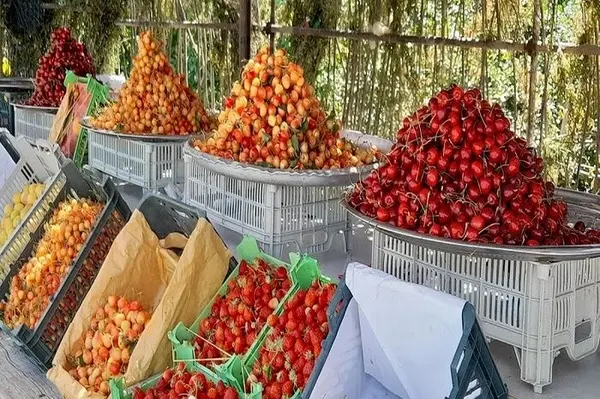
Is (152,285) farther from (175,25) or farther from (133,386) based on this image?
(175,25)

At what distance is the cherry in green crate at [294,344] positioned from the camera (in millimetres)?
1866

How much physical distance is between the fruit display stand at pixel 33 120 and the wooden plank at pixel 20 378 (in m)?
2.00

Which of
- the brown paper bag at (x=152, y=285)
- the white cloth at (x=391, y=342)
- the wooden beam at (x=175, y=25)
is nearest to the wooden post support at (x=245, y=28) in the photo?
the wooden beam at (x=175, y=25)

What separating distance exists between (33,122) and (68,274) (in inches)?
91.1

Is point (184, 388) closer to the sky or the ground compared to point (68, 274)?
closer to the ground

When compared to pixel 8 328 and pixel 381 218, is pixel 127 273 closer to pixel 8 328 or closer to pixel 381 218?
pixel 8 328

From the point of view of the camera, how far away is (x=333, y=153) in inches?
104

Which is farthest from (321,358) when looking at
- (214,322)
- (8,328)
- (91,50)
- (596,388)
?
A: (91,50)

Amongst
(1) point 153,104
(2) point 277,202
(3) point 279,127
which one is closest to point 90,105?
(1) point 153,104

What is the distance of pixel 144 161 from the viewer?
3283 mm

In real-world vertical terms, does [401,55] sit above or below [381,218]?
above

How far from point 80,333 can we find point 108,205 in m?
0.46

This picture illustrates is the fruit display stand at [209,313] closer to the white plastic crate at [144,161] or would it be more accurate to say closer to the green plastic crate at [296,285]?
the green plastic crate at [296,285]

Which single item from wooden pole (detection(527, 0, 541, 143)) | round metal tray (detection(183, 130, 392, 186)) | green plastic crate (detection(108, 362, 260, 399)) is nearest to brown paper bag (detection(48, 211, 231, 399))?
green plastic crate (detection(108, 362, 260, 399))
